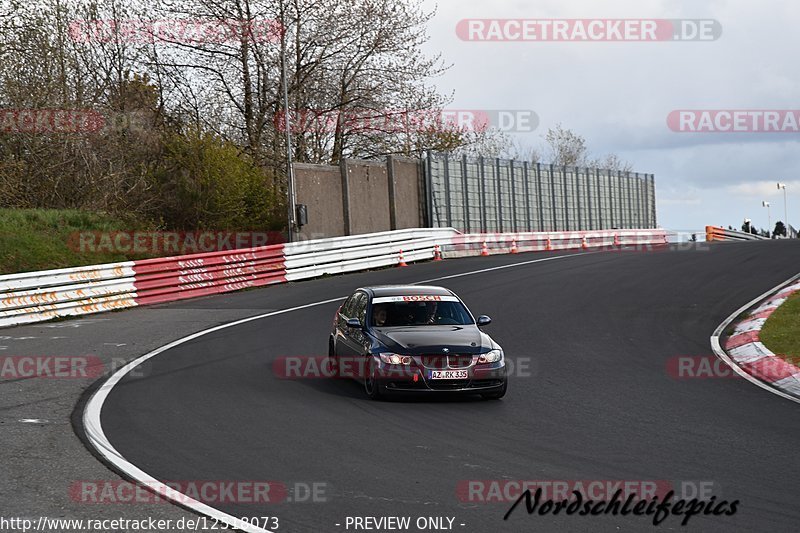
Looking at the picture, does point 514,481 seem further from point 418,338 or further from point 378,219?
point 378,219

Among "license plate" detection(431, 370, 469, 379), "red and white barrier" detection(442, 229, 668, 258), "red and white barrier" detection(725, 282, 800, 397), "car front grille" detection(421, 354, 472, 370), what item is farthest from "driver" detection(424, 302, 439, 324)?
"red and white barrier" detection(442, 229, 668, 258)

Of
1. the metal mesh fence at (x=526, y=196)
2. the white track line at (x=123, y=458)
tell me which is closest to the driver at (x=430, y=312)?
the white track line at (x=123, y=458)

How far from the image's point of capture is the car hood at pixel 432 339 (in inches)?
455

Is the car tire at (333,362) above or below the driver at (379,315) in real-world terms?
below

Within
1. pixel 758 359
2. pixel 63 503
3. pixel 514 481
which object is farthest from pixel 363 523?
pixel 758 359

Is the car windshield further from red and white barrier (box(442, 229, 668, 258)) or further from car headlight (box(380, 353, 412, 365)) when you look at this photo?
red and white barrier (box(442, 229, 668, 258))

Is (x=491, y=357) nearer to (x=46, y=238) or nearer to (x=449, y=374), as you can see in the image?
(x=449, y=374)

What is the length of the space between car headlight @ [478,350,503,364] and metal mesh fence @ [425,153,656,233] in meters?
26.9

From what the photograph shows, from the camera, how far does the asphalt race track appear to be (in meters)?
7.02

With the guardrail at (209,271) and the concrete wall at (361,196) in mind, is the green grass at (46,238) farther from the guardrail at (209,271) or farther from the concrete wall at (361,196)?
the concrete wall at (361,196)

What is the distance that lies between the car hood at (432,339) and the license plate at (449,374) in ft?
0.83

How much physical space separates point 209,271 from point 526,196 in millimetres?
22014

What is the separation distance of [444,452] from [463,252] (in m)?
28.3

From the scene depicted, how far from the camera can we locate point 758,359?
1406 cm
